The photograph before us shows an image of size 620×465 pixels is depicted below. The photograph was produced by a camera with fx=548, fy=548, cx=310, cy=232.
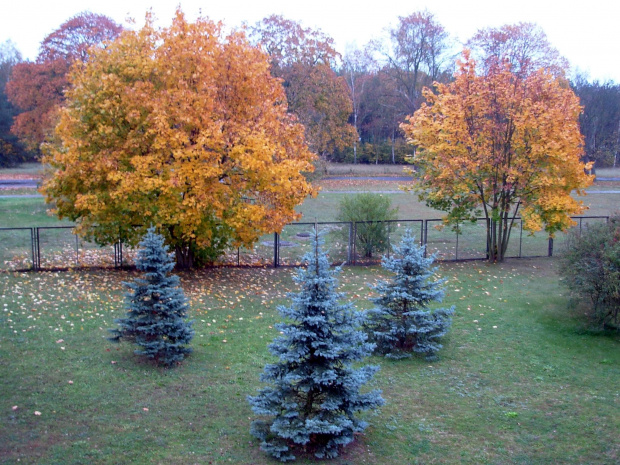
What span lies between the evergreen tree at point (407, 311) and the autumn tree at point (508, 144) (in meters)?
7.62

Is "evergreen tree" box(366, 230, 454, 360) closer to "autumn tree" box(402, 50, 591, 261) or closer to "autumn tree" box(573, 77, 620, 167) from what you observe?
"autumn tree" box(402, 50, 591, 261)

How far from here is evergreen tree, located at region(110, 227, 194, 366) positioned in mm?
8383

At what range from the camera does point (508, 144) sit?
1669 centimetres

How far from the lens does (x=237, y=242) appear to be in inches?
549

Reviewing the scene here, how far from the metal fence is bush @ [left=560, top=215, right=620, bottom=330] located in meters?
4.66

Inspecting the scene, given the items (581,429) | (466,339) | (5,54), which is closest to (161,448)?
(581,429)

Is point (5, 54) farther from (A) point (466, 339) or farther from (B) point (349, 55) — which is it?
(A) point (466, 339)

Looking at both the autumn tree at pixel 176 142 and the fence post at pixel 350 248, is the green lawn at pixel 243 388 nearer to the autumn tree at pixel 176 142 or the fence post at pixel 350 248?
the autumn tree at pixel 176 142

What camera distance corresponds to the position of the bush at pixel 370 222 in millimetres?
17797

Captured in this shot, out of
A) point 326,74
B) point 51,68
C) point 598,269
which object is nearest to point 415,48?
point 326,74

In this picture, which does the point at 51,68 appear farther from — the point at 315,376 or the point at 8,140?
the point at 315,376

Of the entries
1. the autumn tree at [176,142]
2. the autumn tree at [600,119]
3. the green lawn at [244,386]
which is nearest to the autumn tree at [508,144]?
the green lawn at [244,386]

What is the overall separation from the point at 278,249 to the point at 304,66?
969 inches

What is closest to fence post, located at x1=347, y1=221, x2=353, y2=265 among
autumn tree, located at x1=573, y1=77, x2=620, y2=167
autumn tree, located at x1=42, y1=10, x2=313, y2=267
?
autumn tree, located at x1=42, y1=10, x2=313, y2=267
